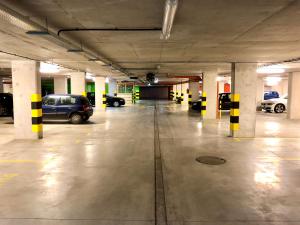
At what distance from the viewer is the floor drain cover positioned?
618 centimetres

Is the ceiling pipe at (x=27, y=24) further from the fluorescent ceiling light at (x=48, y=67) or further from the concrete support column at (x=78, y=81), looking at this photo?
the concrete support column at (x=78, y=81)

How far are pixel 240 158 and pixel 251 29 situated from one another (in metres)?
A: 3.32

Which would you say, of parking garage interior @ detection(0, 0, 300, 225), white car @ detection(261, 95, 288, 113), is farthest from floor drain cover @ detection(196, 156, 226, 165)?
white car @ detection(261, 95, 288, 113)

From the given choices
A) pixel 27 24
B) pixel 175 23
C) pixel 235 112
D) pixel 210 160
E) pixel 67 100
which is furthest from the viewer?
pixel 67 100

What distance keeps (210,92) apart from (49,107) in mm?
9400

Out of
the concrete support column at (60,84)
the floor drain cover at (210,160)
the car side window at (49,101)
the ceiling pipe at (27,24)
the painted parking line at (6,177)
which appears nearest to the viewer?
the ceiling pipe at (27,24)

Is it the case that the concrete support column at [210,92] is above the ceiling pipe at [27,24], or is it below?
below

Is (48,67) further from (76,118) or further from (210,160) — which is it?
(210,160)

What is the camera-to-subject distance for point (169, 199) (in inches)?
160

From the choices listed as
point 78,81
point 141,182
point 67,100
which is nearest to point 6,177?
point 141,182

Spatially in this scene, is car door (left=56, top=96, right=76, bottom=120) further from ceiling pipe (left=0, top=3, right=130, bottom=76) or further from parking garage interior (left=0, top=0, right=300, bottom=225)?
ceiling pipe (left=0, top=3, right=130, bottom=76)

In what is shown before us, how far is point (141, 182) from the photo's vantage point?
15.8 ft

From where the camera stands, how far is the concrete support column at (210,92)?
15.5 meters

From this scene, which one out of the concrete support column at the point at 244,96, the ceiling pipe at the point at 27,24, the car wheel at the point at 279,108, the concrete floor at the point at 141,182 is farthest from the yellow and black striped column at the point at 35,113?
the car wheel at the point at 279,108
